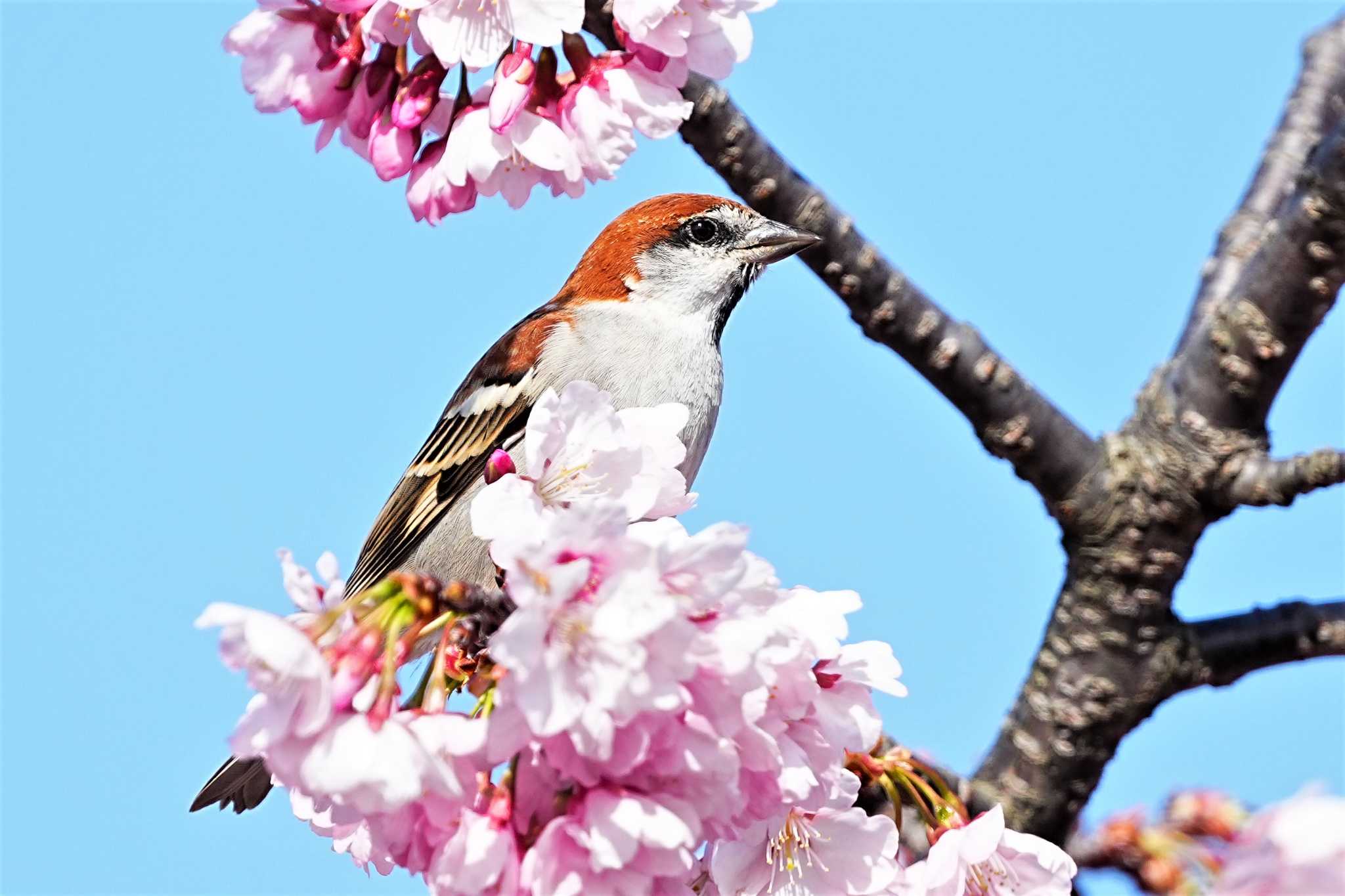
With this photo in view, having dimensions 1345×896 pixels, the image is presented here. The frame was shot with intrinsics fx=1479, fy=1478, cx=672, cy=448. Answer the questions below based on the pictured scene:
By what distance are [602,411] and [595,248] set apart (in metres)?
3.22

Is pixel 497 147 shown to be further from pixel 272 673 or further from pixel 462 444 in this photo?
pixel 462 444

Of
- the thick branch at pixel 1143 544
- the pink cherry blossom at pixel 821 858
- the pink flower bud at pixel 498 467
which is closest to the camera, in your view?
the pink flower bud at pixel 498 467

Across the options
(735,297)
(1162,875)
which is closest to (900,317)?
(735,297)

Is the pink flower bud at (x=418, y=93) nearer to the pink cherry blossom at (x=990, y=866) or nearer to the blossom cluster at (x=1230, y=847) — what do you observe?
the pink cherry blossom at (x=990, y=866)

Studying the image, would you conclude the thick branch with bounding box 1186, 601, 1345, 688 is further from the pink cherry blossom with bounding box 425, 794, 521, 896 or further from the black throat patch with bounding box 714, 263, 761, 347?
the pink cherry blossom with bounding box 425, 794, 521, 896

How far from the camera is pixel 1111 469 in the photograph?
424cm

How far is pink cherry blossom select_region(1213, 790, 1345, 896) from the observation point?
1984 mm

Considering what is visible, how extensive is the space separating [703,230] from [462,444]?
113 centimetres

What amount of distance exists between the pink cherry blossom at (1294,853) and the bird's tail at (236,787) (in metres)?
2.49

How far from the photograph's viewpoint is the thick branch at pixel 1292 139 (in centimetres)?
540

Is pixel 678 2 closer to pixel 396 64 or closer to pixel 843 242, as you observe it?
pixel 396 64

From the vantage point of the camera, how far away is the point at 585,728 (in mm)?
1819

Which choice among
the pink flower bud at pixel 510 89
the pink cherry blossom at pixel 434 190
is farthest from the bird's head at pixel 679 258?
the pink flower bud at pixel 510 89

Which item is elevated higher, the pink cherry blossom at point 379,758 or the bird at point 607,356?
the bird at point 607,356
